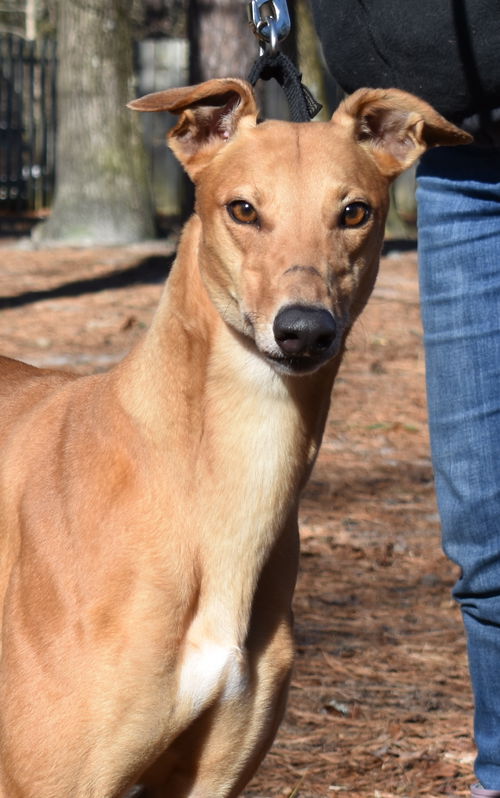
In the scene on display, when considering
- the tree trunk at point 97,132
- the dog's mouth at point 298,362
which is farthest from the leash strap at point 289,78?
the tree trunk at point 97,132

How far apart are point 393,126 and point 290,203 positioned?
1.68ft

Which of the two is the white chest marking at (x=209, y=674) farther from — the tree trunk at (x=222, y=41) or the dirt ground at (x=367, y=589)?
the tree trunk at (x=222, y=41)

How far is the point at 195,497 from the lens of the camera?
291 centimetres

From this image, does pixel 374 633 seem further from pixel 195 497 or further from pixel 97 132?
pixel 97 132

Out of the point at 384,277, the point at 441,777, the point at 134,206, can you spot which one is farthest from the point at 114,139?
the point at 441,777

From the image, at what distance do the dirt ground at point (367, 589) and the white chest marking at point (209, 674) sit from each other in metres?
0.94

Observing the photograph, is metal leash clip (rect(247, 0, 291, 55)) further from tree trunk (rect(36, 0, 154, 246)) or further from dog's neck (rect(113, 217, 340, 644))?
tree trunk (rect(36, 0, 154, 246))

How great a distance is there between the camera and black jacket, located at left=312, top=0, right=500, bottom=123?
2895mm

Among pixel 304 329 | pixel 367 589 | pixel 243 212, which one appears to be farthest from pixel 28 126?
pixel 304 329

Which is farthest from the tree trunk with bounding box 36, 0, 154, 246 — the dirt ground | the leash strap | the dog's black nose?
the dog's black nose

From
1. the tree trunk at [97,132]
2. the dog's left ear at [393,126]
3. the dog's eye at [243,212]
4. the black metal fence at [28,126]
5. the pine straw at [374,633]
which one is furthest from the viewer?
the black metal fence at [28,126]

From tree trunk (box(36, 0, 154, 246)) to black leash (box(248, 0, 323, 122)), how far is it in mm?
9772

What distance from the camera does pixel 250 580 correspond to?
2.93 metres

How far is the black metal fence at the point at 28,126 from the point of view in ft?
60.6
